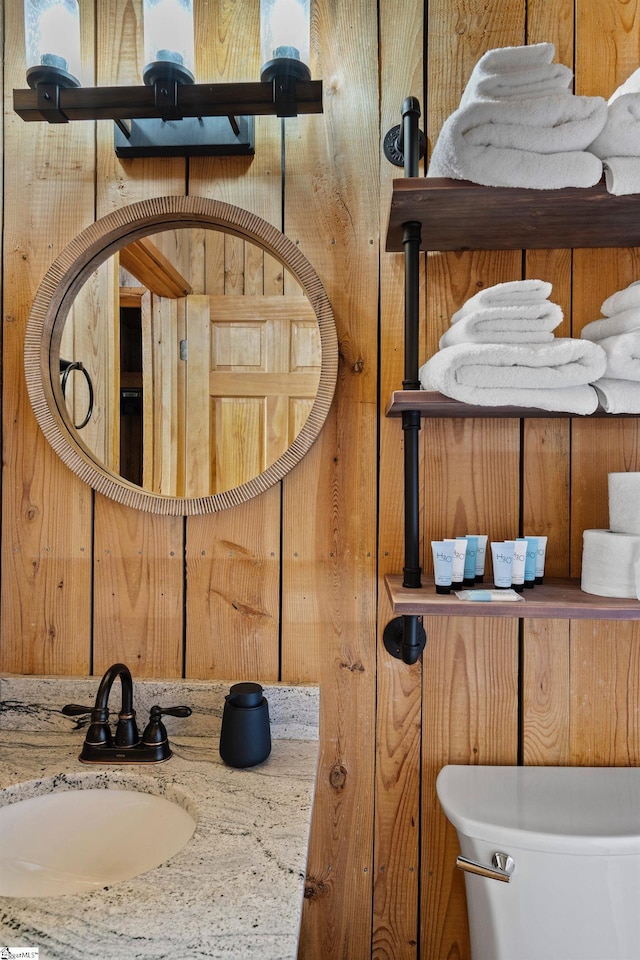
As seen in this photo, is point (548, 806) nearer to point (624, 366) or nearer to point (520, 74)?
point (624, 366)

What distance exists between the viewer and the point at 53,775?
1.03 m

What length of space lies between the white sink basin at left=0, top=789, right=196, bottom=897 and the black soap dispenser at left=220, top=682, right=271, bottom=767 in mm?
115

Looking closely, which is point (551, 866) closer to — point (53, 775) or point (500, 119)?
point (53, 775)

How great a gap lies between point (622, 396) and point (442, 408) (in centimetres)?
27

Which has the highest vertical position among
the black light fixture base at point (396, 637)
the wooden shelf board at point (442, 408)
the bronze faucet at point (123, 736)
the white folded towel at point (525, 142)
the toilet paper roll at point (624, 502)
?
the white folded towel at point (525, 142)

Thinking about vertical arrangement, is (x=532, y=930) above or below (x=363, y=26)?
below

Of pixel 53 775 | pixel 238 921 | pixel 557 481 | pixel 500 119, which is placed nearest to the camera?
pixel 238 921

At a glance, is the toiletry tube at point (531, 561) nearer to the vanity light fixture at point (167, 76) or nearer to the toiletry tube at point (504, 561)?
the toiletry tube at point (504, 561)

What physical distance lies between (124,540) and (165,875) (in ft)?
2.05

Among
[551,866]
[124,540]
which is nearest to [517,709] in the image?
[551,866]

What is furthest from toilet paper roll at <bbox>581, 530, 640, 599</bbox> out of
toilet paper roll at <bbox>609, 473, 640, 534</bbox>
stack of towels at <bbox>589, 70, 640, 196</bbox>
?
stack of towels at <bbox>589, 70, 640, 196</bbox>

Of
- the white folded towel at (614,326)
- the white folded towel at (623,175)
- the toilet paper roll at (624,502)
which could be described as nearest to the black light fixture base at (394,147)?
the white folded towel at (623,175)

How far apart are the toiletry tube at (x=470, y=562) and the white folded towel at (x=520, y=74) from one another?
69cm

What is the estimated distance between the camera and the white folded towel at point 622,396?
944mm
